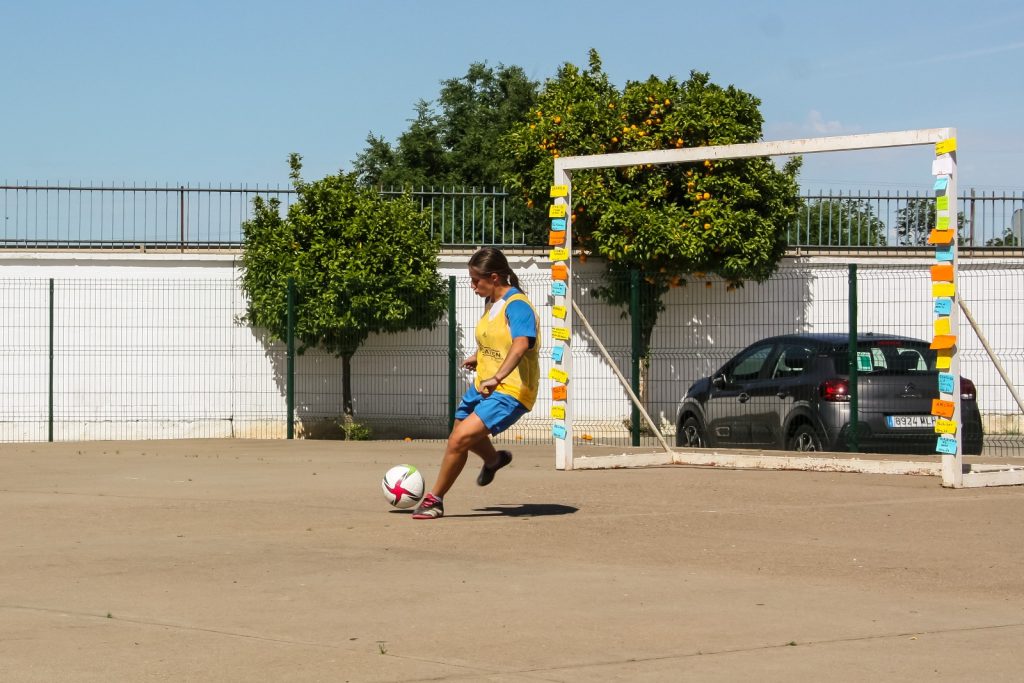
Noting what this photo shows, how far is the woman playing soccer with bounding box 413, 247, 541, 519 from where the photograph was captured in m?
9.30

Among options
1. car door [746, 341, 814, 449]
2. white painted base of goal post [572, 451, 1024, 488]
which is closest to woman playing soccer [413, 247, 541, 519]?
white painted base of goal post [572, 451, 1024, 488]

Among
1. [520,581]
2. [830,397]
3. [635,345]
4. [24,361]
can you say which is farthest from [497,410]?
[24,361]

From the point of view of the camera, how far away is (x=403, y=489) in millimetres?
9977

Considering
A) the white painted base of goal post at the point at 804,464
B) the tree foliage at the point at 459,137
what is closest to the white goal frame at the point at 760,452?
the white painted base of goal post at the point at 804,464

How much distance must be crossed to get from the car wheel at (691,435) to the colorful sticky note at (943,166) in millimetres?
5602

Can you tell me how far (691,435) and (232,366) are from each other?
696cm

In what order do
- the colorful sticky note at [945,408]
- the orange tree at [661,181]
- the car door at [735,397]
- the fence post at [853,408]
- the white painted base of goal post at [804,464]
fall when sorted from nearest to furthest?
the colorful sticky note at [945,408] → the white painted base of goal post at [804,464] → the fence post at [853,408] → the car door at [735,397] → the orange tree at [661,181]

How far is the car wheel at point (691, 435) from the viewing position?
16.2 metres

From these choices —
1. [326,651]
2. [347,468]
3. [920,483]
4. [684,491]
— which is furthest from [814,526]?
[347,468]

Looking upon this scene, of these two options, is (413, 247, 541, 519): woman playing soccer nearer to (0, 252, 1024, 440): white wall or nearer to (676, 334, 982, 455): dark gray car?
(676, 334, 982, 455): dark gray car

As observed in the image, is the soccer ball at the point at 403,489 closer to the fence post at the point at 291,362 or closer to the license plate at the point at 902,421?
the license plate at the point at 902,421

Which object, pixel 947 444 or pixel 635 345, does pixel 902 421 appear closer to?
pixel 947 444

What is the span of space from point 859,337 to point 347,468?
18.8ft

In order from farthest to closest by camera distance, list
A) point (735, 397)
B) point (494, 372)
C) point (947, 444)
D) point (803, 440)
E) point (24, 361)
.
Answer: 1. point (24, 361)
2. point (735, 397)
3. point (803, 440)
4. point (947, 444)
5. point (494, 372)
